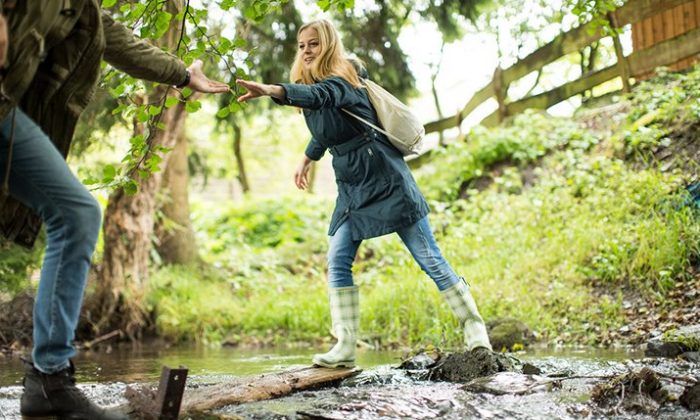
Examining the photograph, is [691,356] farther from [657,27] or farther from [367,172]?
[657,27]

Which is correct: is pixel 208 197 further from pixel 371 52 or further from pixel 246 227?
pixel 371 52

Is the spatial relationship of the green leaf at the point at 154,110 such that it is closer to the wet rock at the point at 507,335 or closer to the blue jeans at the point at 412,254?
the blue jeans at the point at 412,254

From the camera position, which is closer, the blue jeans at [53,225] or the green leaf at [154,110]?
the blue jeans at [53,225]

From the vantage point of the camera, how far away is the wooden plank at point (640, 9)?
37.4 feet

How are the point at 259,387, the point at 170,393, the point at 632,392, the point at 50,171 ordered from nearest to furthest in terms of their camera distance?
the point at 50,171
the point at 170,393
the point at 632,392
the point at 259,387

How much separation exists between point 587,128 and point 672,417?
905 cm

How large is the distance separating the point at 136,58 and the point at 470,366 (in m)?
2.73

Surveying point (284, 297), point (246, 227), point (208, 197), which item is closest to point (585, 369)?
point (284, 297)

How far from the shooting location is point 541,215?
33.7ft

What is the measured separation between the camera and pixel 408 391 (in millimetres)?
4242

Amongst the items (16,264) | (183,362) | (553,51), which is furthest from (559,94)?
(16,264)

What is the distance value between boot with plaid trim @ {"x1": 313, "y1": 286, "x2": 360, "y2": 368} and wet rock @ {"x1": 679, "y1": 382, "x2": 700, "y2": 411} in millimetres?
2039

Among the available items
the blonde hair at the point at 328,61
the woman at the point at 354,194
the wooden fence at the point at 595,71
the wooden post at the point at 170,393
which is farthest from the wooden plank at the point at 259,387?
A: the wooden fence at the point at 595,71

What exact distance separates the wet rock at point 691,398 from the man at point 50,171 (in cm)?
252
